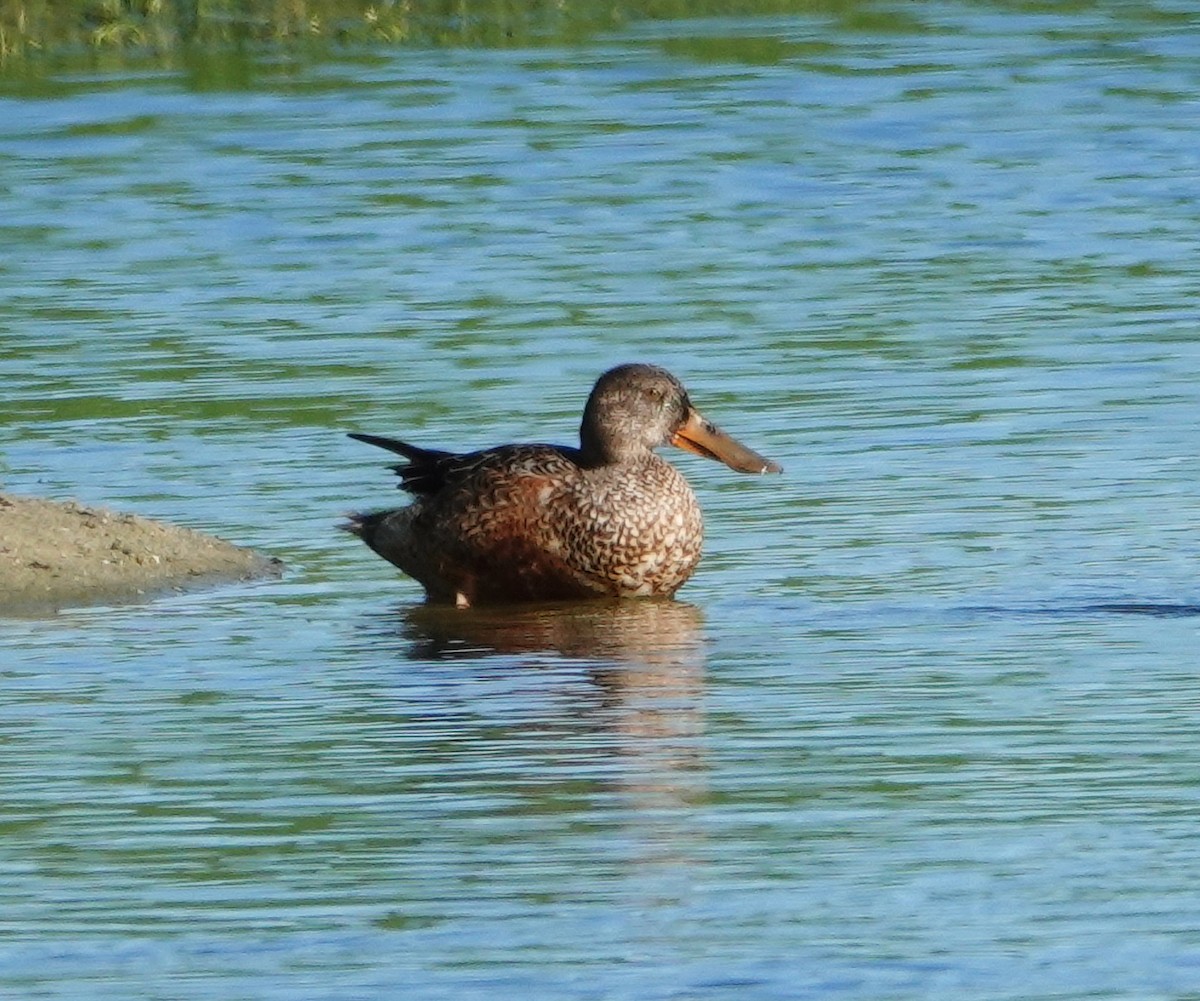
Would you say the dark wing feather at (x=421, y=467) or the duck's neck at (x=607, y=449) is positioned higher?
the duck's neck at (x=607, y=449)

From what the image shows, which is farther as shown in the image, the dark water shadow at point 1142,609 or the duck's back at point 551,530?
the duck's back at point 551,530

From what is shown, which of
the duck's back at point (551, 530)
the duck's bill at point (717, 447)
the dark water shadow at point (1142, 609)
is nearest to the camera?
the dark water shadow at point (1142, 609)

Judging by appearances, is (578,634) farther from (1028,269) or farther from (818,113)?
(818,113)

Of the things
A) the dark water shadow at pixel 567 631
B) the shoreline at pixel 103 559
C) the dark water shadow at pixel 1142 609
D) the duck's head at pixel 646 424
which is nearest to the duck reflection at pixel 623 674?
the dark water shadow at pixel 567 631

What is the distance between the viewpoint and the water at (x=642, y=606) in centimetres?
670

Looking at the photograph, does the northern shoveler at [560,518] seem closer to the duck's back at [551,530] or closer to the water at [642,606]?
the duck's back at [551,530]

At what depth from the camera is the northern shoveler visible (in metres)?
10.5

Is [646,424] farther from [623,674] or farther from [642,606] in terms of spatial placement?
[623,674]

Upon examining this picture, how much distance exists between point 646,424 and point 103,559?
1.75 m

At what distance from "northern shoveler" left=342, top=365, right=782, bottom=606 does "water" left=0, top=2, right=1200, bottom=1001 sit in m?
0.16

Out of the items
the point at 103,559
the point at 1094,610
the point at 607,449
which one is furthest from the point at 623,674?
the point at 103,559

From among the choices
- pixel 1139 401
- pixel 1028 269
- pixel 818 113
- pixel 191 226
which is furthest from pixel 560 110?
pixel 1139 401

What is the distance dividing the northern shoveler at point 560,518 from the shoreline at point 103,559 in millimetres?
542

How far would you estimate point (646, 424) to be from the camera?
36.2 feet
